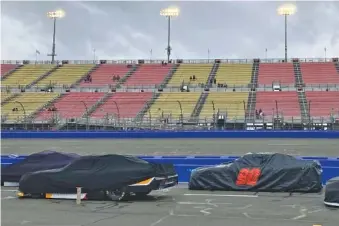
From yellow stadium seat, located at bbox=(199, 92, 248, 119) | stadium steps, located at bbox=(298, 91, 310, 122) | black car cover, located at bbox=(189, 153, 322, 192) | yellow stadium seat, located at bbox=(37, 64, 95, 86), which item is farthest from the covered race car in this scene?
yellow stadium seat, located at bbox=(37, 64, 95, 86)

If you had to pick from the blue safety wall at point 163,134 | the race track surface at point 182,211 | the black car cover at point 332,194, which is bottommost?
the race track surface at point 182,211

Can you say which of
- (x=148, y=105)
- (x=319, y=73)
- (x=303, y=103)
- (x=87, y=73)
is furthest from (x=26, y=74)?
(x=303, y=103)

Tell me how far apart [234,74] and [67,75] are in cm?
2374

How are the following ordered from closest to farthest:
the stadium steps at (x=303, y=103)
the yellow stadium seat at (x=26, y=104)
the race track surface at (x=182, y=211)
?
the race track surface at (x=182, y=211), the stadium steps at (x=303, y=103), the yellow stadium seat at (x=26, y=104)

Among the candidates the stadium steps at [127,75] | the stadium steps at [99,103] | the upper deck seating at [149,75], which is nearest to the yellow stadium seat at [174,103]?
the stadium steps at [99,103]

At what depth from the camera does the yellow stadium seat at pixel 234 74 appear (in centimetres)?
6372

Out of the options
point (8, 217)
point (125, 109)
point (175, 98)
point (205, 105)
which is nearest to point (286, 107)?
point (205, 105)

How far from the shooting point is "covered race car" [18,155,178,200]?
15188 millimetres

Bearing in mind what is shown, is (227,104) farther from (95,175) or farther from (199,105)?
(95,175)

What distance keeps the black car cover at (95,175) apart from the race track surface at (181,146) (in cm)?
1310

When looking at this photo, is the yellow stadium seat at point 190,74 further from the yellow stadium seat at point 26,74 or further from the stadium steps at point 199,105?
the yellow stadium seat at point 26,74

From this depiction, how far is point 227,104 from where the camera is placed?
5153 cm

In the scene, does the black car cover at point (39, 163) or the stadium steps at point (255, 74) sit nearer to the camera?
the black car cover at point (39, 163)

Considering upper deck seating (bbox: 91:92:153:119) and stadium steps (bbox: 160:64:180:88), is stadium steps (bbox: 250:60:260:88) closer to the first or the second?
stadium steps (bbox: 160:64:180:88)
